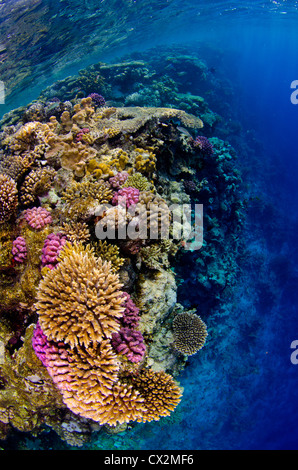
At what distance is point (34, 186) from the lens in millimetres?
4617

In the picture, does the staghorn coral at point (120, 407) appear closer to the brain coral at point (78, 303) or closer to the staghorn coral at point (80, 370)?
the staghorn coral at point (80, 370)

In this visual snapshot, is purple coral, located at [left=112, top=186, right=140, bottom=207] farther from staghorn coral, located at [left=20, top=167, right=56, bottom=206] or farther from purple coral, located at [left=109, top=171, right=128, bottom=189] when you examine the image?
staghorn coral, located at [left=20, top=167, right=56, bottom=206]

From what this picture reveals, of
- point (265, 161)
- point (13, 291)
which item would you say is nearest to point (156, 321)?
point (13, 291)

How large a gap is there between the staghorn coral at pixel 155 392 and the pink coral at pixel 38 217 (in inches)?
123

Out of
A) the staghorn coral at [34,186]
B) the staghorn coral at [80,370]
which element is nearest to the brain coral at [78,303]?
the staghorn coral at [80,370]

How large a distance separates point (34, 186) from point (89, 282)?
2.69m

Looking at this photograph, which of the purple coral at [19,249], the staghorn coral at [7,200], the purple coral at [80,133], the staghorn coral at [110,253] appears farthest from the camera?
the purple coral at [80,133]

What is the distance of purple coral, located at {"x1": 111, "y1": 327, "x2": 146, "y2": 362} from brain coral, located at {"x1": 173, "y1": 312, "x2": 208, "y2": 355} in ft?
5.44

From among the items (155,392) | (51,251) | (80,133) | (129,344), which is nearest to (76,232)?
(51,251)

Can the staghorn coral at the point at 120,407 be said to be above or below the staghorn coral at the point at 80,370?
below

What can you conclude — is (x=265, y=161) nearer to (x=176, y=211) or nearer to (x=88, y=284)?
(x=176, y=211)

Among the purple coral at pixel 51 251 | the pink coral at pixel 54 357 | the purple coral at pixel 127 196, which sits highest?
the purple coral at pixel 127 196

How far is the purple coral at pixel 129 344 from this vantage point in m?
→ 3.64

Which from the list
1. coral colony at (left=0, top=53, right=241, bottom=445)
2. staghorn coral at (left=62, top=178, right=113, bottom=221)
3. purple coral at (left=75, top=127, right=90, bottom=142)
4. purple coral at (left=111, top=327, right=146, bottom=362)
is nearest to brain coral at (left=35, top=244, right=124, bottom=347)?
coral colony at (left=0, top=53, right=241, bottom=445)
